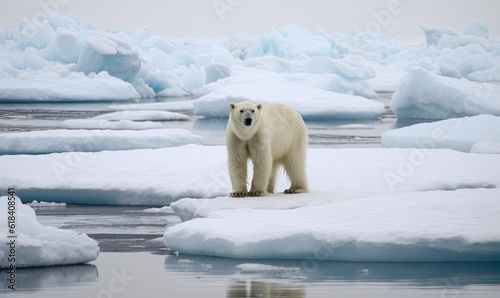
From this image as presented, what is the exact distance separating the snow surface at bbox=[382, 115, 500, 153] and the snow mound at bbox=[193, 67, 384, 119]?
7.15m

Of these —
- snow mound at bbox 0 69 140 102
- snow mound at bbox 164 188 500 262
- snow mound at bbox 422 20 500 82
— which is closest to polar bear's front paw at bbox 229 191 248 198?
snow mound at bbox 164 188 500 262

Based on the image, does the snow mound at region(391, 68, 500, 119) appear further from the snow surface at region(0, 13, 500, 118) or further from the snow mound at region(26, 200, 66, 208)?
the snow mound at region(26, 200, 66, 208)

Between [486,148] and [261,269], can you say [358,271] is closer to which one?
[261,269]

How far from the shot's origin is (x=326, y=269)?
5770 millimetres


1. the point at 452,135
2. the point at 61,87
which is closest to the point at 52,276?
the point at 452,135

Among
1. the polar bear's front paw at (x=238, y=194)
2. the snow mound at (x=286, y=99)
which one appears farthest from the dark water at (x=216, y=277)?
the snow mound at (x=286, y=99)

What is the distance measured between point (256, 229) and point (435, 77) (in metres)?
14.1

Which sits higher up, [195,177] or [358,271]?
[195,177]

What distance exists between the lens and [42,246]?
573 centimetres

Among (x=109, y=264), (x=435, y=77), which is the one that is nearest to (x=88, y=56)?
(x=435, y=77)

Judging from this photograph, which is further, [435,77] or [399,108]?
[399,108]

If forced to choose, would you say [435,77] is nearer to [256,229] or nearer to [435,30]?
[256,229]

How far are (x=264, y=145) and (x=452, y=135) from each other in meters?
6.90

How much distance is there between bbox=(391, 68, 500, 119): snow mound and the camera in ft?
63.3
